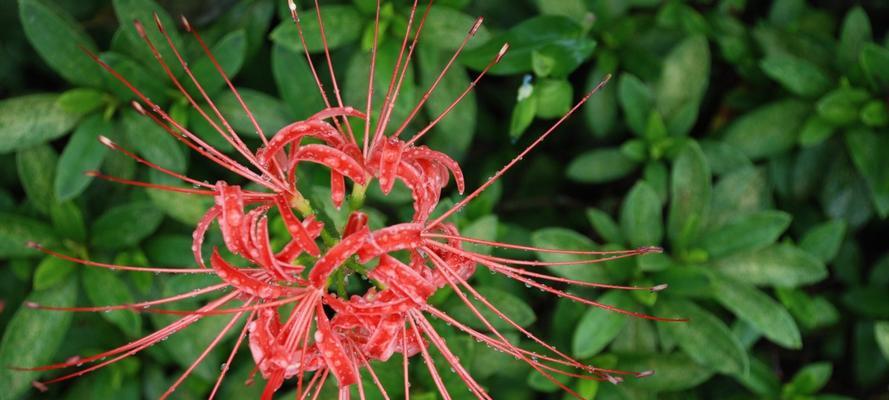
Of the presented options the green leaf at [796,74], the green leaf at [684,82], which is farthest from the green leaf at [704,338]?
the green leaf at [796,74]

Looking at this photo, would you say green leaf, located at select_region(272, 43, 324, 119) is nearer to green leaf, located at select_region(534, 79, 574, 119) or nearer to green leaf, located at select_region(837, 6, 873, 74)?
green leaf, located at select_region(534, 79, 574, 119)

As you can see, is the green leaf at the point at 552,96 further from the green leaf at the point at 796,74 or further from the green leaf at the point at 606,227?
the green leaf at the point at 796,74

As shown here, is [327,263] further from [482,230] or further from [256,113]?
[256,113]

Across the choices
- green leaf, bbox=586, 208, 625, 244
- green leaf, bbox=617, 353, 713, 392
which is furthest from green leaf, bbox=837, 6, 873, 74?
green leaf, bbox=617, 353, 713, 392

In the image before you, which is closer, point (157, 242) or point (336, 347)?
point (336, 347)

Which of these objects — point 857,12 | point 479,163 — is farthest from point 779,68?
point 479,163

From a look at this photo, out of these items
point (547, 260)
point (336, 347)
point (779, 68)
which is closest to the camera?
point (336, 347)

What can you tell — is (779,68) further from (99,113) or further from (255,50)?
→ (99,113)
